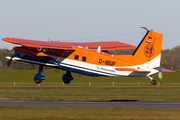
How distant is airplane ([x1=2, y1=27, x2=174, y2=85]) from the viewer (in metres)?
36.8

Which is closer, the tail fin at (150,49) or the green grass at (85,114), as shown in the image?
the green grass at (85,114)

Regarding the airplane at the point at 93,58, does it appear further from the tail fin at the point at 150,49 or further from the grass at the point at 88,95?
the grass at the point at 88,95

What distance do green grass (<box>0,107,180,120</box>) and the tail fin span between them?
5883 millimetres

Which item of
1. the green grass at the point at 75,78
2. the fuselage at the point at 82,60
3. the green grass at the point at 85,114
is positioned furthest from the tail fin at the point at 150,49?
the green grass at the point at 75,78

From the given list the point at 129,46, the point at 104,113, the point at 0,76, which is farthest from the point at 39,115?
the point at 0,76

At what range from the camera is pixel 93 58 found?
1480 inches

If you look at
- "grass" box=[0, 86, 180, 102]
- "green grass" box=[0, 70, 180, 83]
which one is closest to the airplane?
"grass" box=[0, 86, 180, 102]

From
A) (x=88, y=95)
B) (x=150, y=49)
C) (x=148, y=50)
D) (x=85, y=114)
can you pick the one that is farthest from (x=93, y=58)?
(x=88, y=95)

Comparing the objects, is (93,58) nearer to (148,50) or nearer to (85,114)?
(148,50)

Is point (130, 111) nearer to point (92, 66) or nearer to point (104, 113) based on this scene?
point (104, 113)

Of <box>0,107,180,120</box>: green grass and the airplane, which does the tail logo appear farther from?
<box>0,107,180,120</box>: green grass

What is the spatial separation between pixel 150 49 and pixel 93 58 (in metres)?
6.22

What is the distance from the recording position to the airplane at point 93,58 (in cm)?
3678

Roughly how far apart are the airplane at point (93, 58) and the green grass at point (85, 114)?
4905 mm
